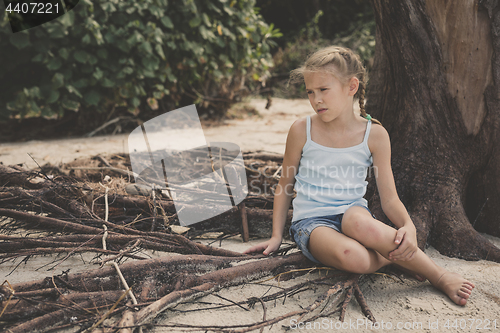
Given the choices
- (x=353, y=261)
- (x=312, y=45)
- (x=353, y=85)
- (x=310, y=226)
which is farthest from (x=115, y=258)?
(x=312, y=45)

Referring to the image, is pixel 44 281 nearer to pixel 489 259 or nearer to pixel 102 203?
pixel 102 203

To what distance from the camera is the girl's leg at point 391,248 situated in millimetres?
1611

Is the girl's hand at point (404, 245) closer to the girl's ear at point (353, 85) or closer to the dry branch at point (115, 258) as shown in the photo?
the dry branch at point (115, 258)

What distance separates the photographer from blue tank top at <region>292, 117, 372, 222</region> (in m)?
1.84

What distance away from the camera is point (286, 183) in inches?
78.6

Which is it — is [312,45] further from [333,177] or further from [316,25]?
[333,177]

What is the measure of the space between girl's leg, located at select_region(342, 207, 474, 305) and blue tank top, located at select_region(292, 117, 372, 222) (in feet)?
0.42

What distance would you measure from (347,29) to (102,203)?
9751mm

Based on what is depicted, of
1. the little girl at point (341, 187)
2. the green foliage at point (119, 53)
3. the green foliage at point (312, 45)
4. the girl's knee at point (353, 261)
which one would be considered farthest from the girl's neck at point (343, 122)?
the green foliage at point (312, 45)

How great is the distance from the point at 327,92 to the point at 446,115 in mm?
869

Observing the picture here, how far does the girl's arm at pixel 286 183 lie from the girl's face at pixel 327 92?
0.17 m

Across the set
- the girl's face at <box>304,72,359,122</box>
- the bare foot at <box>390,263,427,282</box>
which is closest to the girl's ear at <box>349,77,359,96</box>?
the girl's face at <box>304,72,359,122</box>

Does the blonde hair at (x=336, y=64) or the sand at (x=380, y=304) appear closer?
the sand at (x=380, y=304)

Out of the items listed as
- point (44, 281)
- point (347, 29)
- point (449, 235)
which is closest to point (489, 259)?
point (449, 235)
